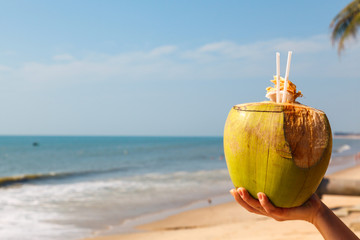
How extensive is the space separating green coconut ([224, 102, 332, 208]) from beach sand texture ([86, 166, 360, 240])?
369 centimetres

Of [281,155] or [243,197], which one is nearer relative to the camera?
[281,155]

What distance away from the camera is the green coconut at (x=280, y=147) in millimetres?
1690

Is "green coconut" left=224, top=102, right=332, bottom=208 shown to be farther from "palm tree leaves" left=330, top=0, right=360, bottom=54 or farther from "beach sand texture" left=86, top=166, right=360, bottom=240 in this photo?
"palm tree leaves" left=330, top=0, right=360, bottom=54

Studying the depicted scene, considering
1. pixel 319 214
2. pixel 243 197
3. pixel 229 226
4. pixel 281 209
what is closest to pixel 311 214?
pixel 319 214

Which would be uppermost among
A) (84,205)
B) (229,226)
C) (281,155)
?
(281,155)

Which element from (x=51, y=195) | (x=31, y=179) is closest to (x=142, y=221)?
(x=51, y=195)

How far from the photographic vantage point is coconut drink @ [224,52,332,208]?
5.55 ft

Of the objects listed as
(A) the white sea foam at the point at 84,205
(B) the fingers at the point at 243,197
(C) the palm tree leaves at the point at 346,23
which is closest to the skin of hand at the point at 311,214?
(B) the fingers at the point at 243,197

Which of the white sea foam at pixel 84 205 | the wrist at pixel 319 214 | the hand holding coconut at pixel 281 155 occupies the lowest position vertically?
the white sea foam at pixel 84 205

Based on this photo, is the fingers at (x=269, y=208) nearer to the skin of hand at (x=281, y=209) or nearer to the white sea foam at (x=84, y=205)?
the skin of hand at (x=281, y=209)

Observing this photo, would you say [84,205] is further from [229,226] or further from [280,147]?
[280,147]

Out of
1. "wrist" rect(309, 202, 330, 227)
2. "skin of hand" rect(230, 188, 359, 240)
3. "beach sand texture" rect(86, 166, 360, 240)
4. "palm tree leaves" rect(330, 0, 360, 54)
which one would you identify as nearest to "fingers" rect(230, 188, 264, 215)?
"skin of hand" rect(230, 188, 359, 240)

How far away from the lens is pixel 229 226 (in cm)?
719

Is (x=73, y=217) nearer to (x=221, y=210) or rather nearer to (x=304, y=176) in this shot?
(x=221, y=210)
